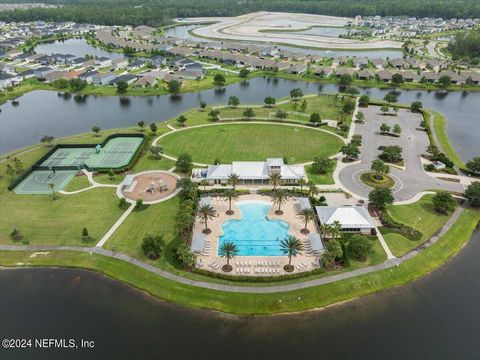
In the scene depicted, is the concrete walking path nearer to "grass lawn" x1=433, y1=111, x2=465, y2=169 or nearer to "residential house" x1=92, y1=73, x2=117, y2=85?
"grass lawn" x1=433, y1=111, x2=465, y2=169

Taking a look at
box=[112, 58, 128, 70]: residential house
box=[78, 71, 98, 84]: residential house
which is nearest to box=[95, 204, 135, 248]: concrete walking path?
box=[78, 71, 98, 84]: residential house

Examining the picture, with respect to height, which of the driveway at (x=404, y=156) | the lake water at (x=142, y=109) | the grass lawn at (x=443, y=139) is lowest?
the lake water at (x=142, y=109)

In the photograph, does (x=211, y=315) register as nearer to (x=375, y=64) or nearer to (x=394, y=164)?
(x=394, y=164)

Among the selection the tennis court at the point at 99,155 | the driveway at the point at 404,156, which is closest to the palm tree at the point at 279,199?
the driveway at the point at 404,156

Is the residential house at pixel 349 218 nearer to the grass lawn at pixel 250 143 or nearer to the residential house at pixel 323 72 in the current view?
the grass lawn at pixel 250 143

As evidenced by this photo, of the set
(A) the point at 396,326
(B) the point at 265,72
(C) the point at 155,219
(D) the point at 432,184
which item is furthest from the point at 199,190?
(B) the point at 265,72

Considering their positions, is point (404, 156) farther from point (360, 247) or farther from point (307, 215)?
point (360, 247)
